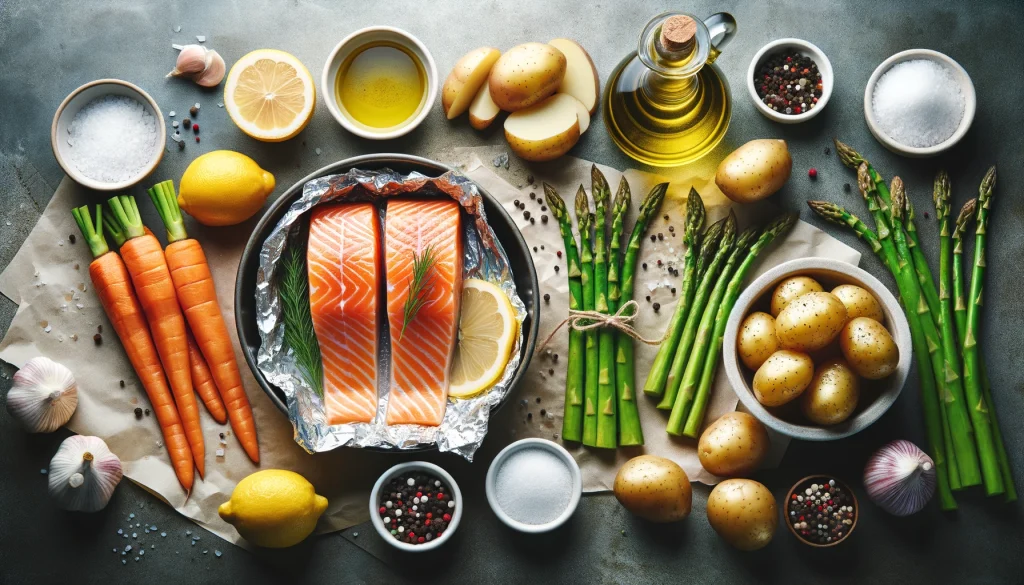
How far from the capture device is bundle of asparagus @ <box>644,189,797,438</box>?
8.07 ft

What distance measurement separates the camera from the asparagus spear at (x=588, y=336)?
247 cm

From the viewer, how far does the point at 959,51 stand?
2639mm

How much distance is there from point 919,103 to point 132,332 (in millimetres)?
2696

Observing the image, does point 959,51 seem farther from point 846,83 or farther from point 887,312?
point 887,312

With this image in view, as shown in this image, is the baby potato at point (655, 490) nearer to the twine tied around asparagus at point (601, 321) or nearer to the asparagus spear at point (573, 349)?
the asparagus spear at point (573, 349)

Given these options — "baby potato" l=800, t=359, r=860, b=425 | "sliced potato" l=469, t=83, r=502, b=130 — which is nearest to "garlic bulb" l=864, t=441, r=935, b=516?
"baby potato" l=800, t=359, r=860, b=425

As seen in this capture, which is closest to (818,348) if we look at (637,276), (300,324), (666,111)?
(637,276)

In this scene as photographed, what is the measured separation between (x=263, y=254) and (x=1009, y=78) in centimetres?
257

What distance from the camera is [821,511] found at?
2.38 m

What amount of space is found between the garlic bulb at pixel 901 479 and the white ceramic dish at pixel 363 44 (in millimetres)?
1841

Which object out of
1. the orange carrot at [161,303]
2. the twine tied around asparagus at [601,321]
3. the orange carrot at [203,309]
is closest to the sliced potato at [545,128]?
the twine tied around asparagus at [601,321]

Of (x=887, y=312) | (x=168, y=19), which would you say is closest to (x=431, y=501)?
(x=887, y=312)

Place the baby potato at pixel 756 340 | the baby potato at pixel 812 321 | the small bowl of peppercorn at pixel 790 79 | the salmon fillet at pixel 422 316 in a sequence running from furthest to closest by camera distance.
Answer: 1. the small bowl of peppercorn at pixel 790 79
2. the salmon fillet at pixel 422 316
3. the baby potato at pixel 756 340
4. the baby potato at pixel 812 321

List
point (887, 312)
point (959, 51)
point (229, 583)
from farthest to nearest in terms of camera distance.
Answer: point (959, 51) → point (229, 583) → point (887, 312)
